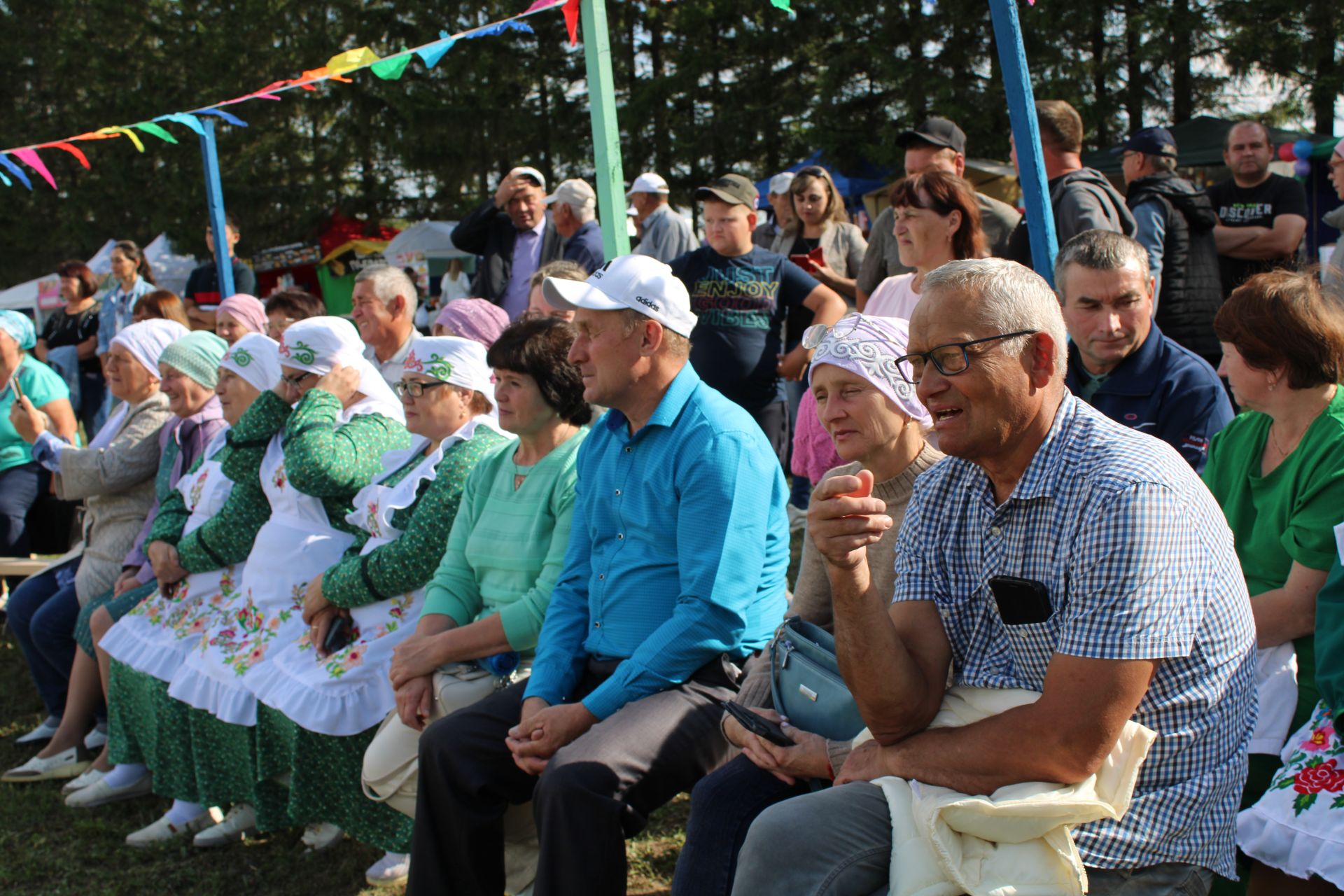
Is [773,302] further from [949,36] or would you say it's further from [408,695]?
[949,36]

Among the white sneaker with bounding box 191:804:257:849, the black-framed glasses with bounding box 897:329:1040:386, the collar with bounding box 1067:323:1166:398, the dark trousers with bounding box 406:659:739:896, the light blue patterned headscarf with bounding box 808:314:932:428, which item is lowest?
the white sneaker with bounding box 191:804:257:849

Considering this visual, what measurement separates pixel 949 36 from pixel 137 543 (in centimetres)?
1448

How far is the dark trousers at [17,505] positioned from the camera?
245 inches

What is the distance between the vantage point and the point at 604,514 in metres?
3.13

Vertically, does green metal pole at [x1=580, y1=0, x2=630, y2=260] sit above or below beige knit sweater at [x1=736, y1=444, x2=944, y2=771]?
above

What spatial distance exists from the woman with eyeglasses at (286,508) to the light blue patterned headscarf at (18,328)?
288 centimetres

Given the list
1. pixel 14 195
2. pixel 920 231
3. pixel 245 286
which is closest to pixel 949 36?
pixel 245 286

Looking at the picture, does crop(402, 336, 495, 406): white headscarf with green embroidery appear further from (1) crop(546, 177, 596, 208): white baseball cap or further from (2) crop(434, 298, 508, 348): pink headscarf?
(1) crop(546, 177, 596, 208): white baseball cap

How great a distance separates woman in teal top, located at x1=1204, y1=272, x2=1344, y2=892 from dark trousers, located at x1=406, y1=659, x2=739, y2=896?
1.20 metres

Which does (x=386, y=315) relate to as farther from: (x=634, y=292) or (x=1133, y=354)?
(x=1133, y=354)

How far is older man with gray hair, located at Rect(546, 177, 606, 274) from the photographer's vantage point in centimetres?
627

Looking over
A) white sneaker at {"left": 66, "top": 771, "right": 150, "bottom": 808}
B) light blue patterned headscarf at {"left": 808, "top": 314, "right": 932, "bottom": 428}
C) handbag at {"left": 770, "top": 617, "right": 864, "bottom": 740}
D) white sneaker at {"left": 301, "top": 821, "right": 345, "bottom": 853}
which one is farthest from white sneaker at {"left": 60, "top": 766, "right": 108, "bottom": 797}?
light blue patterned headscarf at {"left": 808, "top": 314, "right": 932, "bottom": 428}

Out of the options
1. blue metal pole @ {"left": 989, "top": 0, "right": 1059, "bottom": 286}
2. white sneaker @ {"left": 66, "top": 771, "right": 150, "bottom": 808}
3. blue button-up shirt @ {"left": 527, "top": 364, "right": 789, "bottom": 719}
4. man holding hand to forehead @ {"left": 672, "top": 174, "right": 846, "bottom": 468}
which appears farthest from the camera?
man holding hand to forehead @ {"left": 672, "top": 174, "right": 846, "bottom": 468}

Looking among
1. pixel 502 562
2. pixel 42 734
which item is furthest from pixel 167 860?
pixel 502 562
